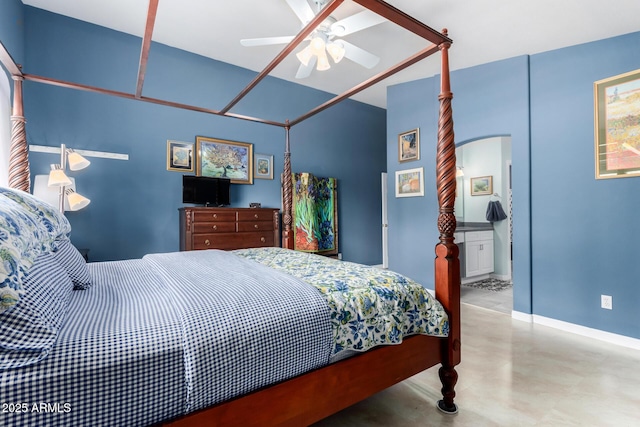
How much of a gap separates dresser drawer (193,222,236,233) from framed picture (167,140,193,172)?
0.90 metres

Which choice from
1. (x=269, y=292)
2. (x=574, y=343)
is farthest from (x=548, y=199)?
(x=269, y=292)

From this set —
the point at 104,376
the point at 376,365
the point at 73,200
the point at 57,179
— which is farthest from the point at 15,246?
the point at 73,200

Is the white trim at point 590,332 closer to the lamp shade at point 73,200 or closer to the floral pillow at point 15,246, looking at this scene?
the floral pillow at point 15,246

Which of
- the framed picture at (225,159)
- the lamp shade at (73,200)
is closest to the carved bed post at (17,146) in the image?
the lamp shade at (73,200)

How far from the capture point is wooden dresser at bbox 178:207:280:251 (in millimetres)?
3475

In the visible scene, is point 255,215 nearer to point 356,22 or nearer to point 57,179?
point 57,179

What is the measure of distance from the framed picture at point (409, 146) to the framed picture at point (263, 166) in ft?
6.47

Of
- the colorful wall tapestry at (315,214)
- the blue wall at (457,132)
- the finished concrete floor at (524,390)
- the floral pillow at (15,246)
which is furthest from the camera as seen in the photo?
the colorful wall tapestry at (315,214)

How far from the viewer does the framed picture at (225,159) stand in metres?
4.05

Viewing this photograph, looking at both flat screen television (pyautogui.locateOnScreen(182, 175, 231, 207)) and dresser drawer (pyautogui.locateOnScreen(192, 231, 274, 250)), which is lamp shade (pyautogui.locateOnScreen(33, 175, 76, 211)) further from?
dresser drawer (pyautogui.locateOnScreen(192, 231, 274, 250))

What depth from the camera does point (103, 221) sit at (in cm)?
342

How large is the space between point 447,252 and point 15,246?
1.75m

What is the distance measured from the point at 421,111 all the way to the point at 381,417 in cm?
382

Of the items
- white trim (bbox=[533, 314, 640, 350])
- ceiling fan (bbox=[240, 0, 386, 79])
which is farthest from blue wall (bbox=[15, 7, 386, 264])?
white trim (bbox=[533, 314, 640, 350])
